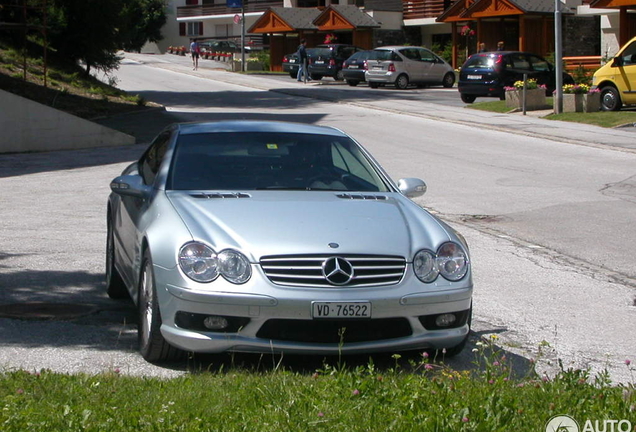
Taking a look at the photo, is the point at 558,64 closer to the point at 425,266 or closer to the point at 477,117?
the point at 477,117

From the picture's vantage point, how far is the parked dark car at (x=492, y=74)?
32.6 m

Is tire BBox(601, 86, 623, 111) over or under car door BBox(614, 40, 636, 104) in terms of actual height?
under

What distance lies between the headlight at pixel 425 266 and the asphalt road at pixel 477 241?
0.68m

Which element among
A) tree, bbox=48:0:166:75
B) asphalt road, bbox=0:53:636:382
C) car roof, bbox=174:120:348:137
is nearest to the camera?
asphalt road, bbox=0:53:636:382

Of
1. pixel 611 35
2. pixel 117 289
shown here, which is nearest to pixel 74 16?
pixel 611 35

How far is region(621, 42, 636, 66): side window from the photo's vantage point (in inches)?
1051

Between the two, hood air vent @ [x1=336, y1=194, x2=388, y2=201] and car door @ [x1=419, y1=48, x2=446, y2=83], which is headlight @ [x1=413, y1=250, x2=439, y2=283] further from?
car door @ [x1=419, y1=48, x2=446, y2=83]

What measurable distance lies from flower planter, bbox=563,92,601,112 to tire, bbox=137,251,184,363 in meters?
23.3

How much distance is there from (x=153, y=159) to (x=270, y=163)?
1.08 metres

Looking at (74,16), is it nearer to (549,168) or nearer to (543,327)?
(549,168)

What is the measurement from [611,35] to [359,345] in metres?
38.7

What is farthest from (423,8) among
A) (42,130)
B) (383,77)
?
(42,130)

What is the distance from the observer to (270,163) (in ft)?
23.3

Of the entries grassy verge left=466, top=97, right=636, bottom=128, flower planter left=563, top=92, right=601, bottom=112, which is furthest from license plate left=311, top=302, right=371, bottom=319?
flower planter left=563, top=92, right=601, bottom=112
